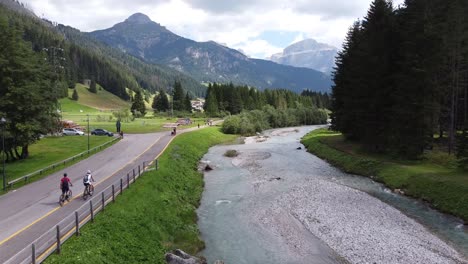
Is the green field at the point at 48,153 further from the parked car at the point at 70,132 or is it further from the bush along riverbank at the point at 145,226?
the bush along riverbank at the point at 145,226

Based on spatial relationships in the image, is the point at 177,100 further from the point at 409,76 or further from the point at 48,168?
the point at 409,76

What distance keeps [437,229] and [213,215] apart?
18.4 m

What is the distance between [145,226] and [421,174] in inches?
1204

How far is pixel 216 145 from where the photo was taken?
87500mm

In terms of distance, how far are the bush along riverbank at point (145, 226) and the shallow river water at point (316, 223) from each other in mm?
1636

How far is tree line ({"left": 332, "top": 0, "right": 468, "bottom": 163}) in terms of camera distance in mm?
46469

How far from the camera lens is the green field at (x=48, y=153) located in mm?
42125

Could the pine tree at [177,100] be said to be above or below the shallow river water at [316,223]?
above

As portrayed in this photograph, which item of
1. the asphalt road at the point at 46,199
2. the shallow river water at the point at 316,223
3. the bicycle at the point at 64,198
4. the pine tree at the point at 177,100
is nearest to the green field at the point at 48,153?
the asphalt road at the point at 46,199

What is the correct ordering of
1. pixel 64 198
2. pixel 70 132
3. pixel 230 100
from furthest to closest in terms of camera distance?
pixel 230 100, pixel 70 132, pixel 64 198

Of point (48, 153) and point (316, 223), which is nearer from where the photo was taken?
point (316, 223)

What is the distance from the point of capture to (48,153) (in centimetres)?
5428

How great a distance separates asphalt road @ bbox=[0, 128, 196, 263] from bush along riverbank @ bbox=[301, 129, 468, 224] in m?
29.0

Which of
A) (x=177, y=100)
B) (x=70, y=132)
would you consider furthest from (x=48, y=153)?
(x=177, y=100)
